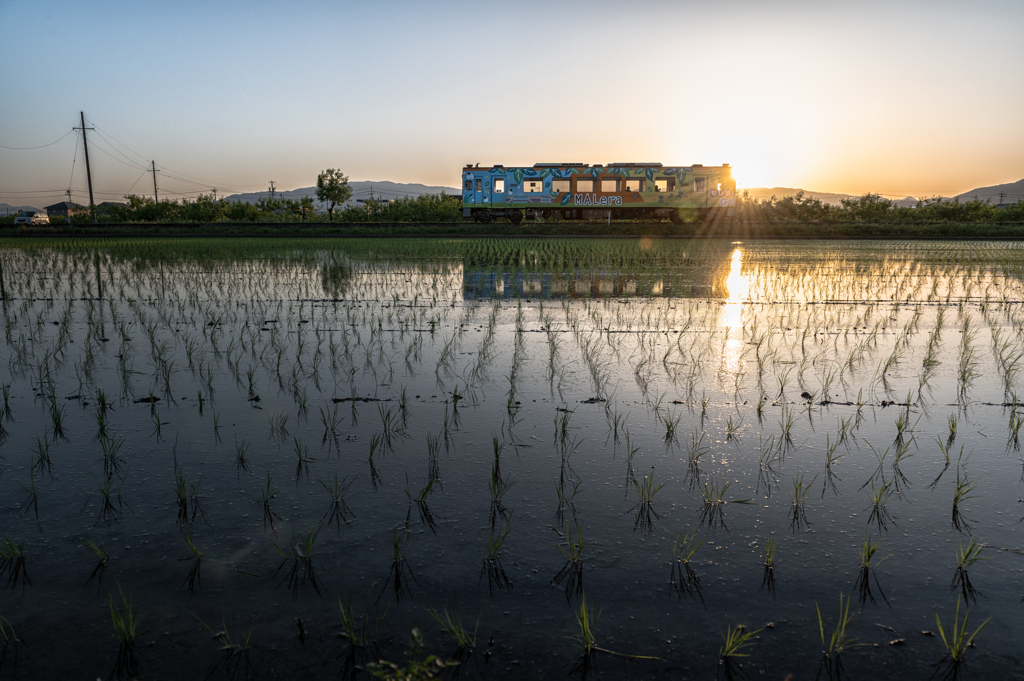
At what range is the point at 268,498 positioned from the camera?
2.64 meters

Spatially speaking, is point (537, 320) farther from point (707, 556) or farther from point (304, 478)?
point (707, 556)

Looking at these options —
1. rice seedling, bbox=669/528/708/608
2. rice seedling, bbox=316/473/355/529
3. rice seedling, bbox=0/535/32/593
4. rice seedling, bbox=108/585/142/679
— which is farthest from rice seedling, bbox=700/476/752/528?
rice seedling, bbox=0/535/32/593

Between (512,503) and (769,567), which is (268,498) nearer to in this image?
(512,503)

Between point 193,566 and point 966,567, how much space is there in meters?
2.75

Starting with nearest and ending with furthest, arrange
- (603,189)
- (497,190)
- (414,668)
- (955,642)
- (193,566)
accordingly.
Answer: (414,668)
(955,642)
(193,566)
(603,189)
(497,190)

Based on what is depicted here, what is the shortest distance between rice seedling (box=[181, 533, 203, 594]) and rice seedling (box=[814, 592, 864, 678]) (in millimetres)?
1961

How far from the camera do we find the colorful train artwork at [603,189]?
94.2 feet

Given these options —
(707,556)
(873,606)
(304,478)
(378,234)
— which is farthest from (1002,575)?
(378,234)

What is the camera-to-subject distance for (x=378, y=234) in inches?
1097

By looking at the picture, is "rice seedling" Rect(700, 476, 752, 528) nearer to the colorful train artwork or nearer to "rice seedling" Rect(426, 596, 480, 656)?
"rice seedling" Rect(426, 596, 480, 656)

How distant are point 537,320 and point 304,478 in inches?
182

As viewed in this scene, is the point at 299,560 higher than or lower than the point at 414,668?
lower

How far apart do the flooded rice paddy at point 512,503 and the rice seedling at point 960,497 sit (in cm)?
2

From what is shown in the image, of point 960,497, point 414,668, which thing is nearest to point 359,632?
point 414,668
